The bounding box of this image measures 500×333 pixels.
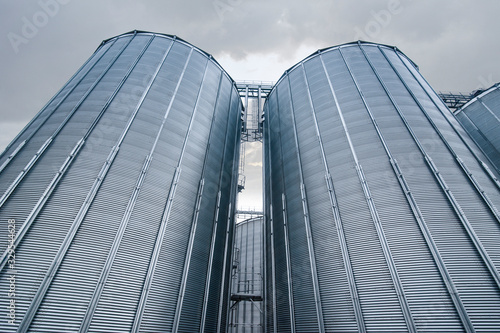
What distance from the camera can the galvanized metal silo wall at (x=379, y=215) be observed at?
12.3 metres

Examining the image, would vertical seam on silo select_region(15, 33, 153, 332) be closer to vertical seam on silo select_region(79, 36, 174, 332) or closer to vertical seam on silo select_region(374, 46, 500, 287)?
vertical seam on silo select_region(79, 36, 174, 332)

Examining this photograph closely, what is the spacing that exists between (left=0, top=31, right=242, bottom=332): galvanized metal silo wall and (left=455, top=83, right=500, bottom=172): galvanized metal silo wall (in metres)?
24.2

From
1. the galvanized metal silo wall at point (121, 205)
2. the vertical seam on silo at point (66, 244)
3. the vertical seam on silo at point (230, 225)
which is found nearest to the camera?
the vertical seam on silo at point (66, 244)

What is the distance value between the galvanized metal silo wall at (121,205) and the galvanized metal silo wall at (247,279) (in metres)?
9.23

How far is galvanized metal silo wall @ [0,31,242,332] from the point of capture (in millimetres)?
12203

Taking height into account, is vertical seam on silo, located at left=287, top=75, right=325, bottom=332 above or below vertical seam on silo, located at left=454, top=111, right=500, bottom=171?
below

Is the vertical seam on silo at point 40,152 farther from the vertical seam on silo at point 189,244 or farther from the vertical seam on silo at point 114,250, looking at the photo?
the vertical seam on silo at point 189,244

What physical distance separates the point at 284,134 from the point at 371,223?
12154 mm

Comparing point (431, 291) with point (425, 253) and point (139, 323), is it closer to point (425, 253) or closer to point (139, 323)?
point (425, 253)

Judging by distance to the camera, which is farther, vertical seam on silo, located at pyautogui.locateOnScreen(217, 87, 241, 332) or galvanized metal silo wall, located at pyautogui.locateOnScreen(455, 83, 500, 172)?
galvanized metal silo wall, located at pyautogui.locateOnScreen(455, 83, 500, 172)

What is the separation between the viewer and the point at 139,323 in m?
12.6

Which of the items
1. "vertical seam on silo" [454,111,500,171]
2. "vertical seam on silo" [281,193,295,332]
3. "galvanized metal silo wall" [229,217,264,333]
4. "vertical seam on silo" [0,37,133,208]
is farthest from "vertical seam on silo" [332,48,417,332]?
"vertical seam on silo" [0,37,133,208]

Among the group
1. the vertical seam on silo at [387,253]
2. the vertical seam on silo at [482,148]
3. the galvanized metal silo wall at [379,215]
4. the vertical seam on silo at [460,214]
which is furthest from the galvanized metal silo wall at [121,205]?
the vertical seam on silo at [482,148]

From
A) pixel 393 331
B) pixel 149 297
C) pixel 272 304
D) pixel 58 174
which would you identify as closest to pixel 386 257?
pixel 393 331
